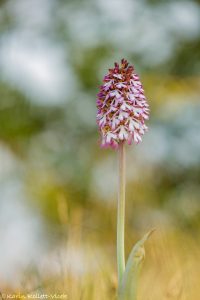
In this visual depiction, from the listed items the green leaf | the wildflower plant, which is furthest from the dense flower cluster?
the green leaf

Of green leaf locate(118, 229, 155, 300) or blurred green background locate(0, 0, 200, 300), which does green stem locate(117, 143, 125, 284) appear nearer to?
green leaf locate(118, 229, 155, 300)

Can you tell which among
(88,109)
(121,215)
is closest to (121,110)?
(121,215)

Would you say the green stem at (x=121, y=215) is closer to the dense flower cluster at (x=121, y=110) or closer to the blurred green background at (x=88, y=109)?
the dense flower cluster at (x=121, y=110)

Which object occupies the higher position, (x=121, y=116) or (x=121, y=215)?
(x=121, y=116)

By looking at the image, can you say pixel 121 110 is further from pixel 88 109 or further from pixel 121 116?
pixel 88 109

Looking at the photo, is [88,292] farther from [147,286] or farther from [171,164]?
[171,164]

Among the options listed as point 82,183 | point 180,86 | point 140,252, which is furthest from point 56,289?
point 180,86
